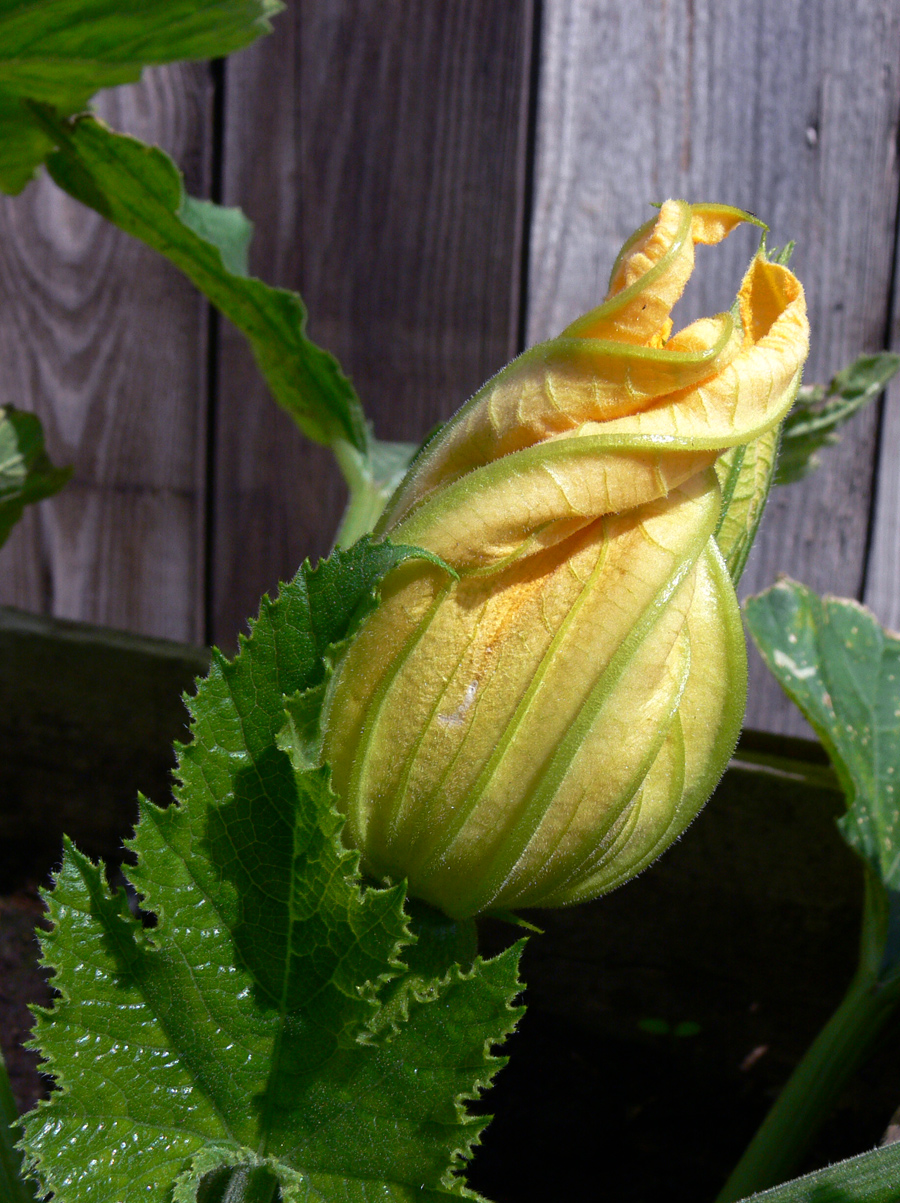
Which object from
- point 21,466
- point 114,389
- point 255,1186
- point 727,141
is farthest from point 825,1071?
point 114,389

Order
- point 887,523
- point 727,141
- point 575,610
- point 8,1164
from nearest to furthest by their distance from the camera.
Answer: point 575,610, point 8,1164, point 727,141, point 887,523

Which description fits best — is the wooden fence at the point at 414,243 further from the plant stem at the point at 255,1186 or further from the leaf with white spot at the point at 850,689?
the plant stem at the point at 255,1186

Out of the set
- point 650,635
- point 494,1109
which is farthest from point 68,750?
point 650,635

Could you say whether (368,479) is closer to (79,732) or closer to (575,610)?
(79,732)

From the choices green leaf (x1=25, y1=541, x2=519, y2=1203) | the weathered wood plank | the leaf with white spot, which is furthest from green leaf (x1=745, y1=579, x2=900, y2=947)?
the weathered wood plank

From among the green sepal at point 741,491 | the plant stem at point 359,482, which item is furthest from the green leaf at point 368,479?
the green sepal at point 741,491

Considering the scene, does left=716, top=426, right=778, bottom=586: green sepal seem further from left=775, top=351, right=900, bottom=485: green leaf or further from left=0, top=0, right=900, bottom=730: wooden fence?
left=0, top=0, right=900, bottom=730: wooden fence

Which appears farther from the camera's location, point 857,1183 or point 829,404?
point 829,404

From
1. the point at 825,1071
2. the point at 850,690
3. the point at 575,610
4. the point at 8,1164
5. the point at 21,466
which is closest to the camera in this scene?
the point at 575,610
